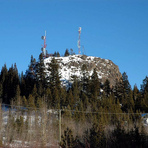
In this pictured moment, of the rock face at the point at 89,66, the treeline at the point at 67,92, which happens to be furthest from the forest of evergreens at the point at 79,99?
the rock face at the point at 89,66

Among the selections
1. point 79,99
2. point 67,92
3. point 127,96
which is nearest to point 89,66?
point 67,92

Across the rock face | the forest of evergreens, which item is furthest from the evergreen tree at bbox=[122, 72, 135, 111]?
the rock face

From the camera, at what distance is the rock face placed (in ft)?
277

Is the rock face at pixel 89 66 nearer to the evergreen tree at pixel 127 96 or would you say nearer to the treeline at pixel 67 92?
the treeline at pixel 67 92

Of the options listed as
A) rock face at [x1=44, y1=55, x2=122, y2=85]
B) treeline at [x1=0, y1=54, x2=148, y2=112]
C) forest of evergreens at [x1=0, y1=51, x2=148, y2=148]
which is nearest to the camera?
forest of evergreens at [x1=0, y1=51, x2=148, y2=148]

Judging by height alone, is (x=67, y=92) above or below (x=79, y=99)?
above

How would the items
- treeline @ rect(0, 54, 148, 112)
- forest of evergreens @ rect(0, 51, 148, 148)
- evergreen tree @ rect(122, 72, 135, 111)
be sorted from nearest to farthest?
forest of evergreens @ rect(0, 51, 148, 148)
treeline @ rect(0, 54, 148, 112)
evergreen tree @ rect(122, 72, 135, 111)

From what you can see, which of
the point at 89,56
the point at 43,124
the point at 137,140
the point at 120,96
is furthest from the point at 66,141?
the point at 89,56

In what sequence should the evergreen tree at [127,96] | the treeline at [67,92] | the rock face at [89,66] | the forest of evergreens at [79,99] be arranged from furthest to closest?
the rock face at [89,66]
the evergreen tree at [127,96]
the treeline at [67,92]
the forest of evergreens at [79,99]

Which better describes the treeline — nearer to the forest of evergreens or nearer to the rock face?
the forest of evergreens

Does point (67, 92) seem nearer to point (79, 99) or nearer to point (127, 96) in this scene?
point (79, 99)

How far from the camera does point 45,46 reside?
244 feet

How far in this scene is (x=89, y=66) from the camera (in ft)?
292

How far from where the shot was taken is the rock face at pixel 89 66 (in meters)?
84.4
